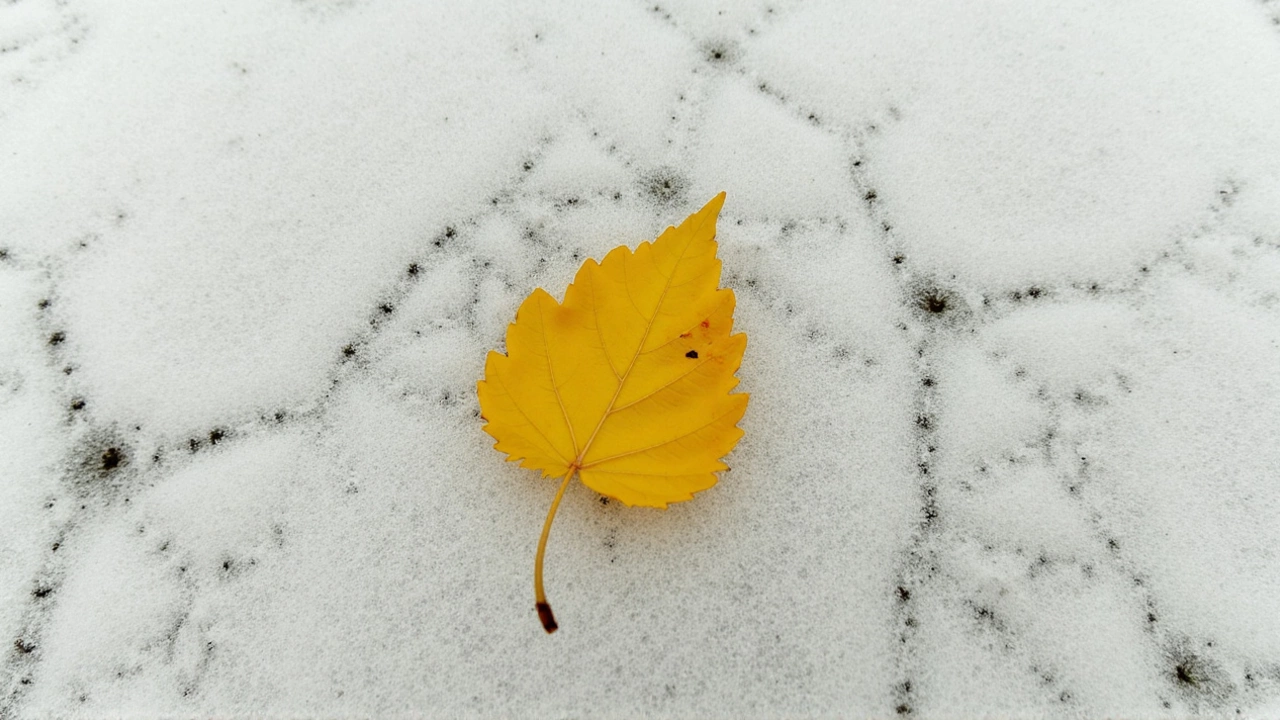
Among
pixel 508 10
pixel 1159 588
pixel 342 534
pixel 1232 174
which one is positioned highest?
pixel 508 10

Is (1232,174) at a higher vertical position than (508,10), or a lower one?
lower

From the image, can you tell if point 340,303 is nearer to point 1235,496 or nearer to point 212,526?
point 212,526

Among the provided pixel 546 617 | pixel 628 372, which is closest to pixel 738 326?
pixel 628 372

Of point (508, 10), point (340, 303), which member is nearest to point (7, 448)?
point (340, 303)

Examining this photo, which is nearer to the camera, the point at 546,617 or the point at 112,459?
the point at 546,617

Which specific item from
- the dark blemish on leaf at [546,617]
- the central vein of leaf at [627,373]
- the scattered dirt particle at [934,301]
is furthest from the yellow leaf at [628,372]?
the scattered dirt particle at [934,301]

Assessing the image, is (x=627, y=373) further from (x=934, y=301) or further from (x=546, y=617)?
(x=934, y=301)

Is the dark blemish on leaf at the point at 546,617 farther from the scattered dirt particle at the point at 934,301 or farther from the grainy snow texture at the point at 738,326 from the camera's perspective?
the scattered dirt particle at the point at 934,301
